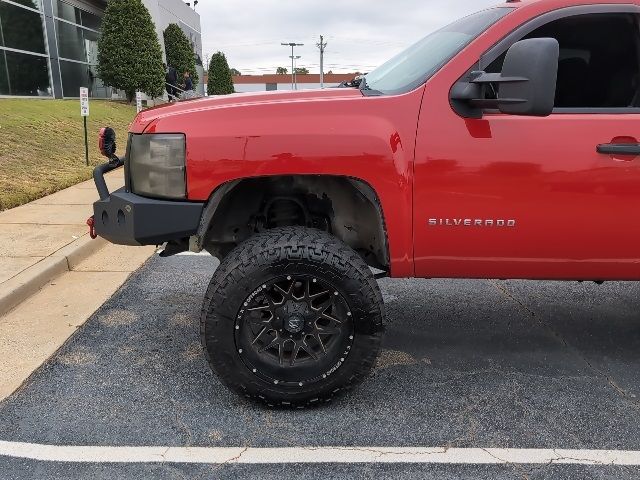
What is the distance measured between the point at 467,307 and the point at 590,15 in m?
2.27

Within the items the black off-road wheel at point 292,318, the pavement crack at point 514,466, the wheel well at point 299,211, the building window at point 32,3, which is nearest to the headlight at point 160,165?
the wheel well at point 299,211

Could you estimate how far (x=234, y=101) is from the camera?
288 cm

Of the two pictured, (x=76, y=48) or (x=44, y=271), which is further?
(x=76, y=48)

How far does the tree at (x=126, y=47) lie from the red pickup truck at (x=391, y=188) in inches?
845

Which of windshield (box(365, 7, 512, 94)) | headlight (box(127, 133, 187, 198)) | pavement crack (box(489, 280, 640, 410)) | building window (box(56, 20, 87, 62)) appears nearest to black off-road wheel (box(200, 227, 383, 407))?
headlight (box(127, 133, 187, 198))

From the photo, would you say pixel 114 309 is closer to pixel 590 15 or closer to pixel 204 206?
pixel 204 206

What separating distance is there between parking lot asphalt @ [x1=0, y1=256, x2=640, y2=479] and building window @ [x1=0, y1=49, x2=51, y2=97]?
641 inches

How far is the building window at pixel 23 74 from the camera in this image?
1731 cm

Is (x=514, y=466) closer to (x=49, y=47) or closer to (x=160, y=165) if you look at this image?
Result: (x=160, y=165)

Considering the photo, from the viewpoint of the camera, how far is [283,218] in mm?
3242

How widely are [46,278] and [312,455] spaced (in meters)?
3.26

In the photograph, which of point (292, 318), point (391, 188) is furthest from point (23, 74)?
point (391, 188)

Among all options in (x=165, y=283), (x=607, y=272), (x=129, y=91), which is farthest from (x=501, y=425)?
(x=129, y=91)

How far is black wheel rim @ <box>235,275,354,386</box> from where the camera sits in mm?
2775
